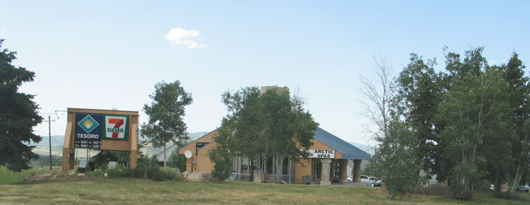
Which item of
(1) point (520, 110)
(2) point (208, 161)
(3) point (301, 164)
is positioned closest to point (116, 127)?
(3) point (301, 164)

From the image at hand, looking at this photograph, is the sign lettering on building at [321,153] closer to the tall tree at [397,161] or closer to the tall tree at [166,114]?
the tall tree at [166,114]

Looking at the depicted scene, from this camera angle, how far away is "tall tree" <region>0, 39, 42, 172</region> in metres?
24.3

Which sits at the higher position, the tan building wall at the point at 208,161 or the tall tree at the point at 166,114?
the tall tree at the point at 166,114

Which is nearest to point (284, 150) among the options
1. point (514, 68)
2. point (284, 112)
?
point (284, 112)

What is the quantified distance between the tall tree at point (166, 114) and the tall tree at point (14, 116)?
28.9ft

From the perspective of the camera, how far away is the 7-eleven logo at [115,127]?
26.7 metres

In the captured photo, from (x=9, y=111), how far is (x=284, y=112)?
19.5 metres

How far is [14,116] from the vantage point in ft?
82.2

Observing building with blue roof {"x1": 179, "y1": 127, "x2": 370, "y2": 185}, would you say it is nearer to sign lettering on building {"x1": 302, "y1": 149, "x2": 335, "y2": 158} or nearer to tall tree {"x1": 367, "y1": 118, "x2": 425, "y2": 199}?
sign lettering on building {"x1": 302, "y1": 149, "x2": 335, "y2": 158}

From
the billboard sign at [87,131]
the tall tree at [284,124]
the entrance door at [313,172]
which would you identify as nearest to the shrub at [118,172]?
the billboard sign at [87,131]

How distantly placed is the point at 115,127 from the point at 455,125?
19.6 m

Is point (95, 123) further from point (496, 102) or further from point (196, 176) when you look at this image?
point (496, 102)

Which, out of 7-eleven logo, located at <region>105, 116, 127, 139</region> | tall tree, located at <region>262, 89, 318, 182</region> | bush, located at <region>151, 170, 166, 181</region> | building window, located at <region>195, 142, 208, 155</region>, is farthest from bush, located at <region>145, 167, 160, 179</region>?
building window, located at <region>195, 142, 208, 155</region>

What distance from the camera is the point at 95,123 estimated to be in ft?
87.2
